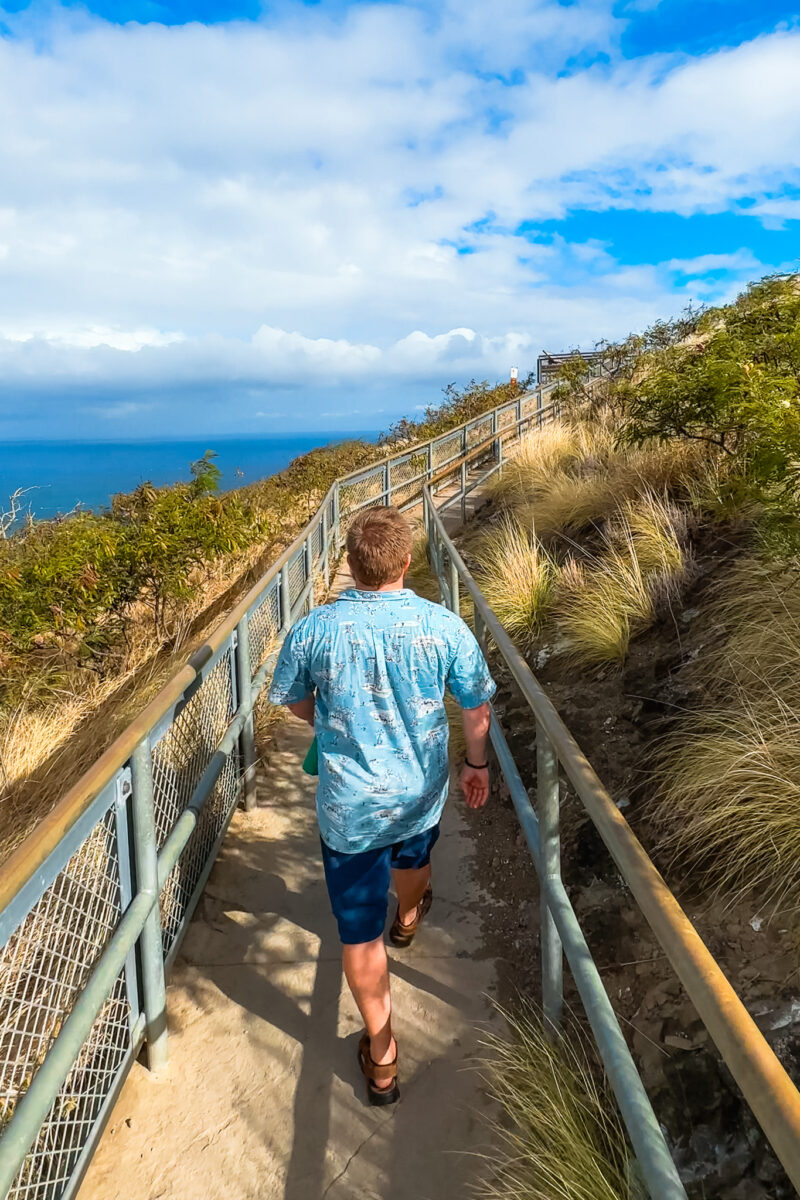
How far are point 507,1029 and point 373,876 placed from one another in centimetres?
86

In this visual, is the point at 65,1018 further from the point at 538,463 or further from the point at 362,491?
the point at 362,491

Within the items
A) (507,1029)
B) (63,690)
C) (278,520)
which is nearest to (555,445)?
(278,520)

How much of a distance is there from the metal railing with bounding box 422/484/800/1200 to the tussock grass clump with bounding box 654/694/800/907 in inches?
29.2

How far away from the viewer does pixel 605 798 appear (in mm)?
1786

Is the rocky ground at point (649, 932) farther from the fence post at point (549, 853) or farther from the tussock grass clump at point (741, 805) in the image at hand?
the fence post at point (549, 853)

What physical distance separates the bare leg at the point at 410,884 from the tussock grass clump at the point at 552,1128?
0.54m

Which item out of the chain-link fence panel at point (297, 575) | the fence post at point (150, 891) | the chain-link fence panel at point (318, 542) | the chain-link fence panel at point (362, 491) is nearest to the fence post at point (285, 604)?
the chain-link fence panel at point (297, 575)

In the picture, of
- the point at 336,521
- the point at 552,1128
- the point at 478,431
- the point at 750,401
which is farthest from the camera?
the point at 478,431

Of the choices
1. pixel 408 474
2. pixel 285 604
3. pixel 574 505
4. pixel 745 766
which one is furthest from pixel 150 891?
pixel 408 474

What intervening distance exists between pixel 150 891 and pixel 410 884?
95 cm

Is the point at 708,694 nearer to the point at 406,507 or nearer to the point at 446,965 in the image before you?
the point at 446,965

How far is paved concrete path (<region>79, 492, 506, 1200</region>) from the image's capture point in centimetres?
219

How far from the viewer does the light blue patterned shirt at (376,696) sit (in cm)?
228

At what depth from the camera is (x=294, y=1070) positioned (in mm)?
2559
